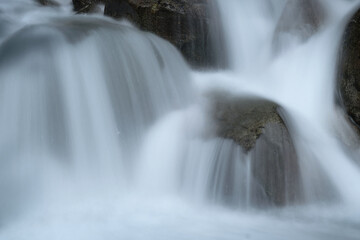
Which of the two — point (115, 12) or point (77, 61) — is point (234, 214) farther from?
point (115, 12)

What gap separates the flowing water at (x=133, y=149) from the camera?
3.45 meters

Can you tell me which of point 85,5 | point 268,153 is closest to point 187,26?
point 85,5

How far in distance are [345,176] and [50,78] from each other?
11.1ft

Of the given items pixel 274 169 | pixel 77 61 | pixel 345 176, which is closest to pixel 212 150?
pixel 274 169

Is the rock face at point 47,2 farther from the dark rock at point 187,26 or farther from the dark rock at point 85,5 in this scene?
the dark rock at point 187,26

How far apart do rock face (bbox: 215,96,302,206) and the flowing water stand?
0.27ft

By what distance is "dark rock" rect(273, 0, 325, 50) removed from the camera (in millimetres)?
6125

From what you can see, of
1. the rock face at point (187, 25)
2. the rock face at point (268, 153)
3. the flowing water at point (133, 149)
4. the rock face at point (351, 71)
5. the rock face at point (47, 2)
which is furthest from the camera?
the rock face at point (47, 2)

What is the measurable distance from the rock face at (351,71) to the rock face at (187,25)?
1.89 meters

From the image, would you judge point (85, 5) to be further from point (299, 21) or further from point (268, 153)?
point (268, 153)

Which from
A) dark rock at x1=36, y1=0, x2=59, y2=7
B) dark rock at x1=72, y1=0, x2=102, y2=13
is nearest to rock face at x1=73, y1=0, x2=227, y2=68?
dark rock at x1=72, y1=0, x2=102, y2=13

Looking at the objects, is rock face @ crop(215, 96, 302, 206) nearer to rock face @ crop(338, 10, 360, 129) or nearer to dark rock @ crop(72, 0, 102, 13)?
rock face @ crop(338, 10, 360, 129)

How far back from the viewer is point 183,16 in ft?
20.0

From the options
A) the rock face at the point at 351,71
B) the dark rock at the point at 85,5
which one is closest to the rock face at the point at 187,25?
the dark rock at the point at 85,5
